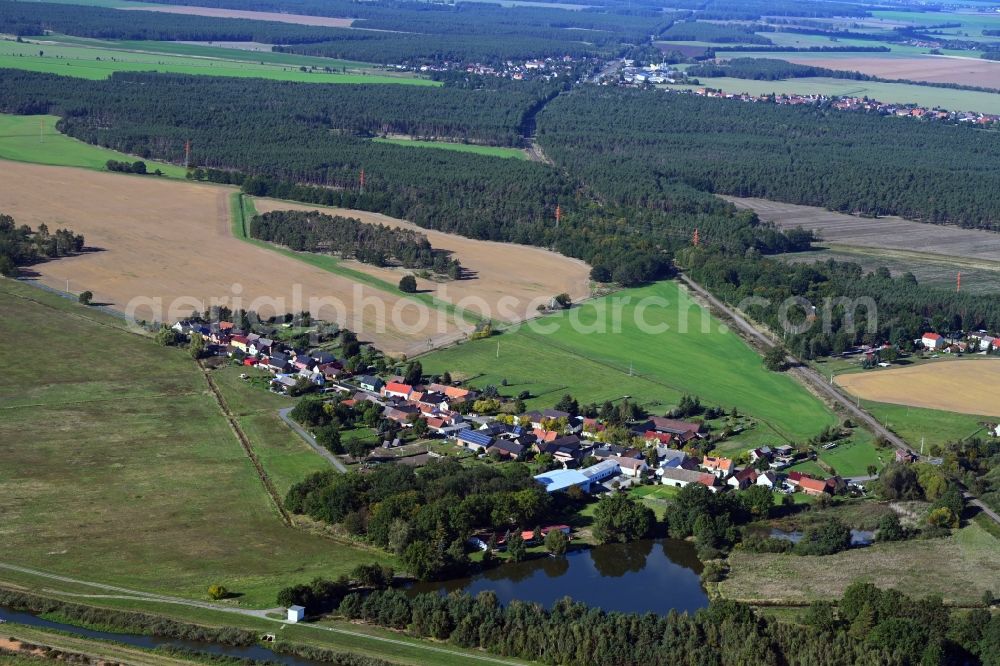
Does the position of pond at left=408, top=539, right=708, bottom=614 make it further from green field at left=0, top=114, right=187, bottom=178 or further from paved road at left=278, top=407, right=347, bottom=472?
green field at left=0, top=114, right=187, bottom=178

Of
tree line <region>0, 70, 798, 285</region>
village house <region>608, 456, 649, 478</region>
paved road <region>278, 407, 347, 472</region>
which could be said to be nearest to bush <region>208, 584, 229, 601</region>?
paved road <region>278, 407, 347, 472</region>

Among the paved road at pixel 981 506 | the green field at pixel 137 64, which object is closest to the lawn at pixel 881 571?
the paved road at pixel 981 506

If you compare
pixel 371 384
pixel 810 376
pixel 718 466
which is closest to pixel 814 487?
pixel 718 466

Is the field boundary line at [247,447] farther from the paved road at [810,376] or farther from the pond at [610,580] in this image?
the paved road at [810,376]

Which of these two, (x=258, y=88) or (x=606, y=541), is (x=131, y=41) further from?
(x=606, y=541)

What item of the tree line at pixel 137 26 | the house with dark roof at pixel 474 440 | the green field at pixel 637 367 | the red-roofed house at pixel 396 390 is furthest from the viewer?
the tree line at pixel 137 26

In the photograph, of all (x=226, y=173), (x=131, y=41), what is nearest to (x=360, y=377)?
(x=226, y=173)
